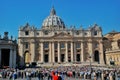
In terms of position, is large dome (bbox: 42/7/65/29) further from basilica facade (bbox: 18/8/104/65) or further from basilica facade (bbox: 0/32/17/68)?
basilica facade (bbox: 0/32/17/68)

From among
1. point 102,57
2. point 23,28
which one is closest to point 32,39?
point 23,28

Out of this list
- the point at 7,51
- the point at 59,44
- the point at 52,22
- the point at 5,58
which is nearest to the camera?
A: the point at 7,51

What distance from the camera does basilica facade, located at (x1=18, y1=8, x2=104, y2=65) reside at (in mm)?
91125

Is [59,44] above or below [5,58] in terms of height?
above

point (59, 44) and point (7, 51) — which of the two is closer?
point (7, 51)

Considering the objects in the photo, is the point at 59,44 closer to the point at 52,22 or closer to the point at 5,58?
the point at 52,22

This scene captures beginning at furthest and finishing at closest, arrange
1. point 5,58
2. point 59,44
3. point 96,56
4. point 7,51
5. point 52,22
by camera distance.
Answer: point 52,22
point 96,56
point 59,44
point 5,58
point 7,51

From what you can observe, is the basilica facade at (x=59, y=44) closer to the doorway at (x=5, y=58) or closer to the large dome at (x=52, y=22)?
the large dome at (x=52, y=22)

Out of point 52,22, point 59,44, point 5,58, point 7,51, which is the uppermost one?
point 52,22

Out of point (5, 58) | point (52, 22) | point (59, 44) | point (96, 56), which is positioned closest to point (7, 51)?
point (5, 58)

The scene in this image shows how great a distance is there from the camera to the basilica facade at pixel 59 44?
91125mm

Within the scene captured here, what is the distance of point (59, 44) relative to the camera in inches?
3615

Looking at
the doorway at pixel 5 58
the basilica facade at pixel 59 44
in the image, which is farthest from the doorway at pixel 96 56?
the doorway at pixel 5 58

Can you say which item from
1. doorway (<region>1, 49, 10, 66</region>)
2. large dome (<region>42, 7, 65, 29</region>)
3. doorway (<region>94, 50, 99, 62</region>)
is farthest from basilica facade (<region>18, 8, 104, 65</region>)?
doorway (<region>1, 49, 10, 66</region>)
